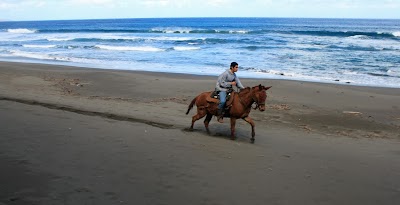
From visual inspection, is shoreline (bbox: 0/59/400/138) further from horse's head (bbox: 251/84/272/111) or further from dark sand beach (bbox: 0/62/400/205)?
horse's head (bbox: 251/84/272/111)

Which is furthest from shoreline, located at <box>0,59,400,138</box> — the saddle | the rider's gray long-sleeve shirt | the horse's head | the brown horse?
the horse's head

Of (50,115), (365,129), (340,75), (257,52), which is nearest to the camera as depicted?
(50,115)

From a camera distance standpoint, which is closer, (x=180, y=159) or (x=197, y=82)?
(x=180, y=159)

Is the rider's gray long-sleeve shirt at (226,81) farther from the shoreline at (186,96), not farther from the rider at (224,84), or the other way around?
the shoreline at (186,96)

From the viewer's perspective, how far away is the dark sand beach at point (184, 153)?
5.98 metres

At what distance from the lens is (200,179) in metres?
6.51

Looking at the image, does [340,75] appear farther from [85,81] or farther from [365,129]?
[85,81]

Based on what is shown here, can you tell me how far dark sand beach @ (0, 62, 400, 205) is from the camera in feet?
19.6

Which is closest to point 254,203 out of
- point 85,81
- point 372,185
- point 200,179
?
point 200,179


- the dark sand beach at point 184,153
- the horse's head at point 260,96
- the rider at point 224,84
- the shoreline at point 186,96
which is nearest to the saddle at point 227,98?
the rider at point 224,84

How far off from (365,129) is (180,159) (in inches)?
249

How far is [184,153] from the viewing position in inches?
307

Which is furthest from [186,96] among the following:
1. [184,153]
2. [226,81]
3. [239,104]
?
[184,153]

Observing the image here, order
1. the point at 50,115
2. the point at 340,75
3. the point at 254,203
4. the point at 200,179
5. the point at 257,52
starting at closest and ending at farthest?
the point at 254,203
the point at 200,179
the point at 50,115
the point at 340,75
the point at 257,52
